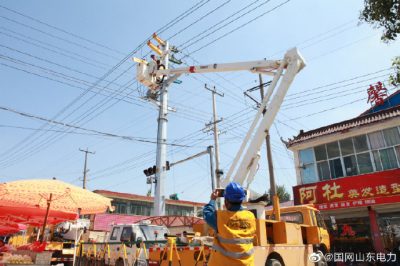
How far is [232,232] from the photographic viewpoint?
3.61 metres

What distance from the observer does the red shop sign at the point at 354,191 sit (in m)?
14.5

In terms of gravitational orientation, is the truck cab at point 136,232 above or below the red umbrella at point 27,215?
below

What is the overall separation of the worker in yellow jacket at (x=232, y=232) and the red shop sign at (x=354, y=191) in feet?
42.9

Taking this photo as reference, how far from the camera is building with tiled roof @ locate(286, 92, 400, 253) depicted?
14.7m

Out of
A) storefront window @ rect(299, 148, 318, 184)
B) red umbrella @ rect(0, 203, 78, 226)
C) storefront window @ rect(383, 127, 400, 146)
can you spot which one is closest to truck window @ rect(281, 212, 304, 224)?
storefront window @ rect(299, 148, 318, 184)

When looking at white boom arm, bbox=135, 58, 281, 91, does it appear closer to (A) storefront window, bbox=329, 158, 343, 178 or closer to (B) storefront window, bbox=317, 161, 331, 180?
(A) storefront window, bbox=329, 158, 343, 178

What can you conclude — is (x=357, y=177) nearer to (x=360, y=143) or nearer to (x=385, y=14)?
(x=360, y=143)

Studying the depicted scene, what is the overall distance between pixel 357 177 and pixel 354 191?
0.75 metres

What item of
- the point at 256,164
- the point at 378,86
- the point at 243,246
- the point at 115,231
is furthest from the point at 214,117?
the point at 243,246

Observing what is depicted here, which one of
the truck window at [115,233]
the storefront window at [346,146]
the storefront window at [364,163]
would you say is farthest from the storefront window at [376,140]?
the truck window at [115,233]

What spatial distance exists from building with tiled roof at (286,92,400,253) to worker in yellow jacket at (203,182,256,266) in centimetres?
1204

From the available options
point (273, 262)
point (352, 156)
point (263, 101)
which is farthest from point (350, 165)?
point (273, 262)

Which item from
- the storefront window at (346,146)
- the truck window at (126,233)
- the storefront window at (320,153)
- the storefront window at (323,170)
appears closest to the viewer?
the truck window at (126,233)

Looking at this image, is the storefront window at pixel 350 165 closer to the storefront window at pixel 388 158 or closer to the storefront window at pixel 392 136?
the storefront window at pixel 388 158
